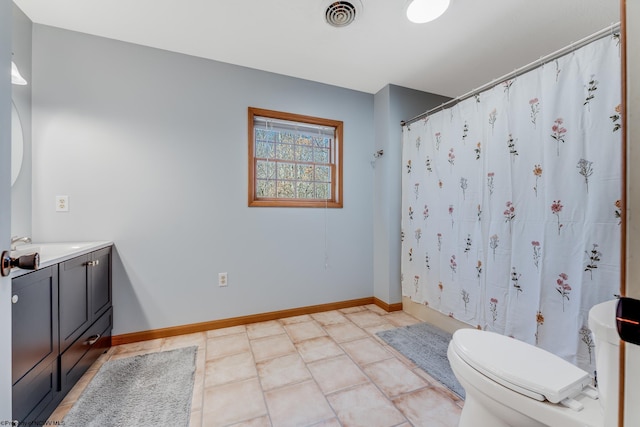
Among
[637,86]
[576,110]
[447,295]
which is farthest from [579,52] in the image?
[447,295]

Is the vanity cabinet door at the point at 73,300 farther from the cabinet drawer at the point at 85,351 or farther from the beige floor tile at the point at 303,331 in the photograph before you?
the beige floor tile at the point at 303,331

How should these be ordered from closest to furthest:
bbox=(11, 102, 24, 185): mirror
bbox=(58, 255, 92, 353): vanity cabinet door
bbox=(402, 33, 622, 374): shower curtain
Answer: bbox=(402, 33, 622, 374): shower curtain, bbox=(58, 255, 92, 353): vanity cabinet door, bbox=(11, 102, 24, 185): mirror

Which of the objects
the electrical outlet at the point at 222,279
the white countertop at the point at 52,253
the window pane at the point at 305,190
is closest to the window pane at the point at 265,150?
the window pane at the point at 305,190

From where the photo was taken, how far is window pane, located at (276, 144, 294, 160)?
257cm

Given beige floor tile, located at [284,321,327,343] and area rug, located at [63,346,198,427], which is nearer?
area rug, located at [63,346,198,427]

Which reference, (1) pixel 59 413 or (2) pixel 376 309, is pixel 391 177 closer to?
(2) pixel 376 309

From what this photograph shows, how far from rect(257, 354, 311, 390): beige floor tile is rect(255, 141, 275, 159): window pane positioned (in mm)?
1751

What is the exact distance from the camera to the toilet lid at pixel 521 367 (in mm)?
868

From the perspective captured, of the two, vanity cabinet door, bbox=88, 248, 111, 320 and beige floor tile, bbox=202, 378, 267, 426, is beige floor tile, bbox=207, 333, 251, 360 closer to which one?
beige floor tile, bbox=202, 378, 267, 426

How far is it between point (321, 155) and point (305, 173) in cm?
27

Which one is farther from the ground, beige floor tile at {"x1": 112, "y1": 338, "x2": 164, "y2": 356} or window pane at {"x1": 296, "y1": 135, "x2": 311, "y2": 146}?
window pane at {"x1": 296, "y1": 135, "x2": 311, "y2": 146}

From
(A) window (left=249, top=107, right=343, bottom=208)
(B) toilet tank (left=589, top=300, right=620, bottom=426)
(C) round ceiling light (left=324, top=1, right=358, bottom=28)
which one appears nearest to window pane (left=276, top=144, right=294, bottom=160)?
(A) window (left=249, top=107, right=343, bottom=208)

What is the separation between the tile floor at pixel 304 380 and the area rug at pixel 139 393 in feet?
0.20

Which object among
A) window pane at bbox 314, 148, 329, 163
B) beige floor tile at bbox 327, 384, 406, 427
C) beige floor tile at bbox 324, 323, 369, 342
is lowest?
Answer: beige floor tile at bbox 327, 384, 406, 427
